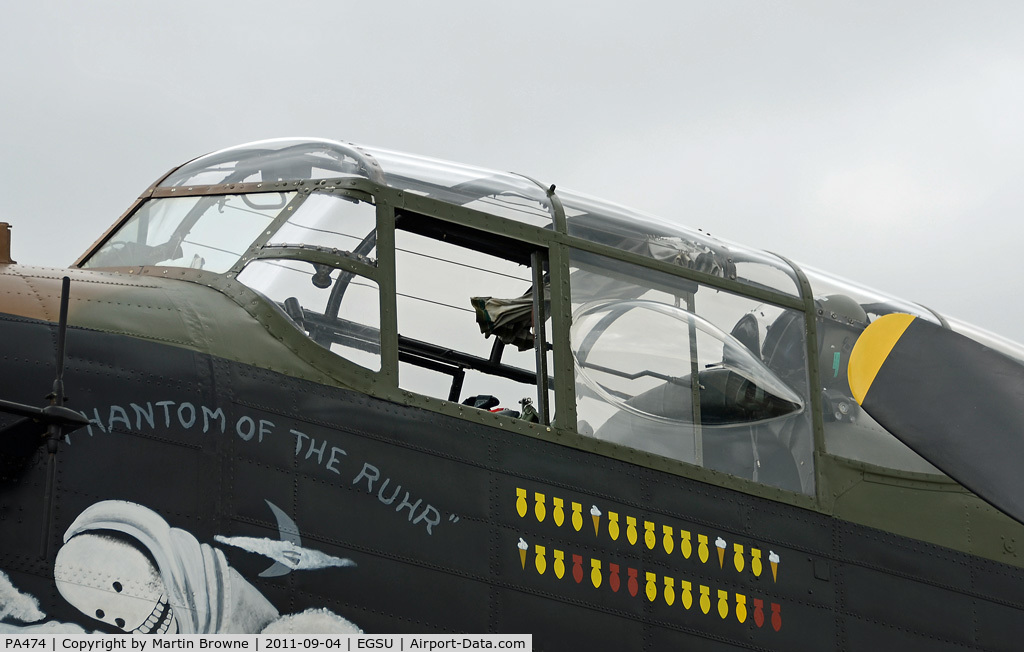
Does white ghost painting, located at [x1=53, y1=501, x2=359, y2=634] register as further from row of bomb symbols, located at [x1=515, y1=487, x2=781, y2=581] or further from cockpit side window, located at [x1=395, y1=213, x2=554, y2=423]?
cockpit side window, located at [x1=395, y1=213, x2=554, y2=423]

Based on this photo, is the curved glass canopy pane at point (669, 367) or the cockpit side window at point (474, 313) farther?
the curved glass canopy pane at point (669, 367)

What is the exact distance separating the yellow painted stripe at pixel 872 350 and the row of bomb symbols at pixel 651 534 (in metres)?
1.09

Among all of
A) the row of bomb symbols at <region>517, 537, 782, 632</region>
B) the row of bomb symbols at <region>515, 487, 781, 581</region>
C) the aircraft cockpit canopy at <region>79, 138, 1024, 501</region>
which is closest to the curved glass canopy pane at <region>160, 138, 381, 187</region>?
the aircraft cockpit canopy at <region>79, 138, 1024, 501</region>

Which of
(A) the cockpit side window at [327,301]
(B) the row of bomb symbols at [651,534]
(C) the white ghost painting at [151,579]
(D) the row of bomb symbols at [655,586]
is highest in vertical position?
(A) the cockpit side window at [327,301]

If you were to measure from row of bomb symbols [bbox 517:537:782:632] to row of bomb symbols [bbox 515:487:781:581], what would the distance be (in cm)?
15

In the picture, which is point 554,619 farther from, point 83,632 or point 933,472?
point 933,472

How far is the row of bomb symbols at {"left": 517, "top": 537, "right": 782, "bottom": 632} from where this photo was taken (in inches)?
241

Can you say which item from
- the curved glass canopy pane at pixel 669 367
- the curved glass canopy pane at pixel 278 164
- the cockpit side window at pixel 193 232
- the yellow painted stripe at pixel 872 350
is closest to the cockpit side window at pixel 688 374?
the curved glass canopy pane at pixel 669 367

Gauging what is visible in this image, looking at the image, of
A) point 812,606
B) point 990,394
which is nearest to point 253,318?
point 812,606

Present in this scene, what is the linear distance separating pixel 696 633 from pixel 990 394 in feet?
7.27

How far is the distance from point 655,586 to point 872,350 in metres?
1.87

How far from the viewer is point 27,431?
496cm

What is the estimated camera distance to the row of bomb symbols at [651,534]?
20.2ft

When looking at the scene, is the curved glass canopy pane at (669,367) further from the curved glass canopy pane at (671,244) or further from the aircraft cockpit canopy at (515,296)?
the curved glass canopy pane at (671,244)
